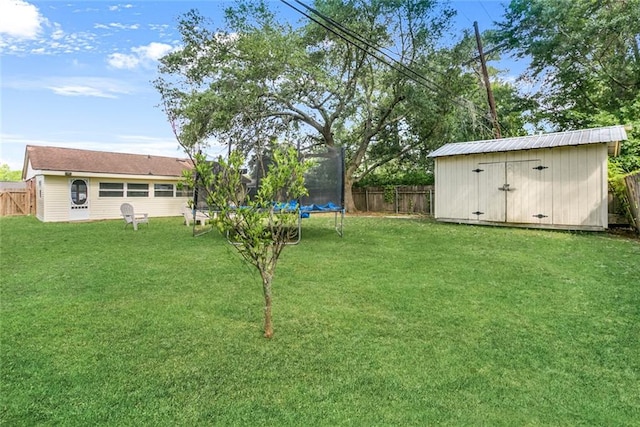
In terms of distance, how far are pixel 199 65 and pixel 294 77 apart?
11.4 ft

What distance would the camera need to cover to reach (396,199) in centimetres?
1594

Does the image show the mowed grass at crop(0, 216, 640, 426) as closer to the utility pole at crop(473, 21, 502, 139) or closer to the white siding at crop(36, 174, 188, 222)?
the utility pole at crop(473, 21, 502, 139)

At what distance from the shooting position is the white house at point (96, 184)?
43.9ft

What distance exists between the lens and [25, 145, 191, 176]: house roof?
13727 mm

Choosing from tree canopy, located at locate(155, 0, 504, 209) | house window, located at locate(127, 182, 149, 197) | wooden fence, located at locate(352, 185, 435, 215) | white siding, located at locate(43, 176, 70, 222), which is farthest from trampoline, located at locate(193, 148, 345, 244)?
house window, located at locate(127, 182, 149, 197)

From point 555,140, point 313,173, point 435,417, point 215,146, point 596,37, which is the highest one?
point 596,37

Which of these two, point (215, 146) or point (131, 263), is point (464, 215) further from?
point (215, 146)

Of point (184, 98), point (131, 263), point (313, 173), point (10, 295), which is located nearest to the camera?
point (10, 295)

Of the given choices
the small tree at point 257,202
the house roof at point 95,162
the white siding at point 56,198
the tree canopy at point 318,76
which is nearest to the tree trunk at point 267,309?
the small tree at point 257,202

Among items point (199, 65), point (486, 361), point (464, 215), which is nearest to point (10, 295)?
point (486, 361)

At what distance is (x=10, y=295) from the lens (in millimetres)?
3588

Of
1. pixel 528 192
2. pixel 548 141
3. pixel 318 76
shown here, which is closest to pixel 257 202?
pixel 528 192

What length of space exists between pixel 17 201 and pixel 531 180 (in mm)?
20429

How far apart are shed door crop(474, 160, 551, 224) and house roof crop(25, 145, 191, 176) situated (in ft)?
34.2
